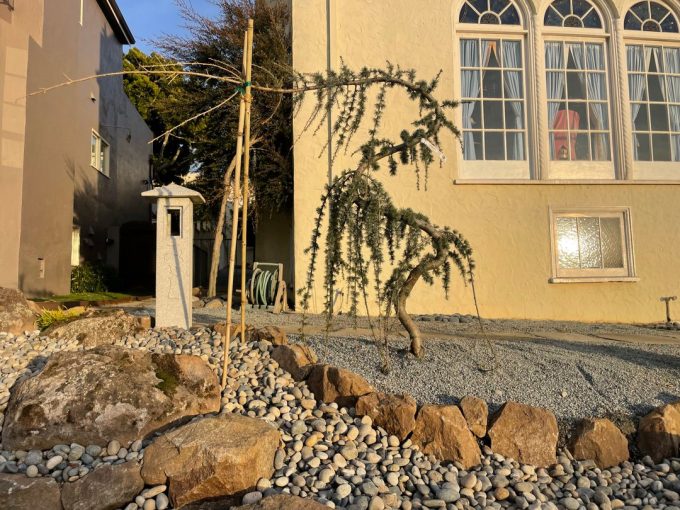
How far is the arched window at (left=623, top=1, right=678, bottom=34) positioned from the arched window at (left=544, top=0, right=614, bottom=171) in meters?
0.71

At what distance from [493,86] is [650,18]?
3.53m

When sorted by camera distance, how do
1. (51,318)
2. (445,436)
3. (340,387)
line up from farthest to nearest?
(51,318)
(340,387)
(445,436)

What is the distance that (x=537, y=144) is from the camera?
9680mm

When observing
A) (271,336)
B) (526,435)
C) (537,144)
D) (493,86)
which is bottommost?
(526,435)

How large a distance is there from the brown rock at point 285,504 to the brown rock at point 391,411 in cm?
105

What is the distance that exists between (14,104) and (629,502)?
10.2 metres

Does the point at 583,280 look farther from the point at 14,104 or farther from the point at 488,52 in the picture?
the point at 14,104

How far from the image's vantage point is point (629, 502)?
3.04 m

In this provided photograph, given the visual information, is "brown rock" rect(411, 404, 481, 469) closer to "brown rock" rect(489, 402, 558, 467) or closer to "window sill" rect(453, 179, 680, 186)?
"brown rock" rect(489, 402, 558, 467)

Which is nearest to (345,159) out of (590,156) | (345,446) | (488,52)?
(488,52)

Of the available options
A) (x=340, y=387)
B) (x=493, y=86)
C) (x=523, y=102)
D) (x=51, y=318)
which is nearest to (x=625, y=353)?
(x=340, y=387)

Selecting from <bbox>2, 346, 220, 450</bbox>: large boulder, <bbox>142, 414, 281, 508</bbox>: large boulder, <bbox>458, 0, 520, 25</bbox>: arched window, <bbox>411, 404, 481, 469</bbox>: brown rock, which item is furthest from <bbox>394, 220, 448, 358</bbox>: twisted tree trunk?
<bbox>458, 0, 520, 25</bbox>: arched window

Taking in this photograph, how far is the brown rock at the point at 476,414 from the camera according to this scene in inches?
137

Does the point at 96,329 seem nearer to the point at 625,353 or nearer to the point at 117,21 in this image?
the point at 625,353
